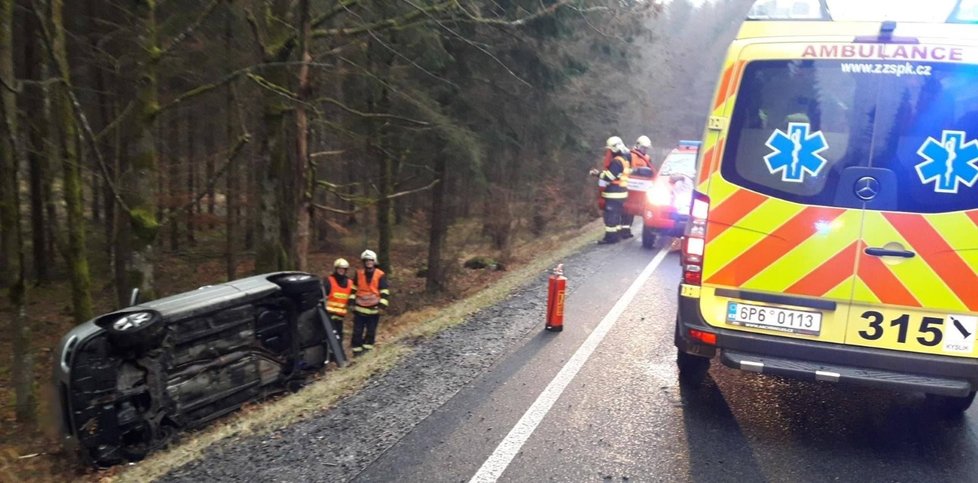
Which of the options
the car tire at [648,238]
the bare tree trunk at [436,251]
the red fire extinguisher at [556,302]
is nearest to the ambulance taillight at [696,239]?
the red fire extinguisher at [556,302]

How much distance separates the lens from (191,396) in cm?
515

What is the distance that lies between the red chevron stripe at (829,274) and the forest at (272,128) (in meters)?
5.19

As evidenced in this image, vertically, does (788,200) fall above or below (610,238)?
above

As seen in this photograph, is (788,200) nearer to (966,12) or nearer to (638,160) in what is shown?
(966,12)

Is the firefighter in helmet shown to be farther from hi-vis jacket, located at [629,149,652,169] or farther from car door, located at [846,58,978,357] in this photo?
car door, located at [846,58,978,357]

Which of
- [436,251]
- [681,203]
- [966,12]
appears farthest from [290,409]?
[436,251]

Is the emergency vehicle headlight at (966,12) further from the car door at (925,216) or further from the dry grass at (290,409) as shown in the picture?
the dry grass at (290,409)

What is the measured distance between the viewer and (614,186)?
12.8 metres

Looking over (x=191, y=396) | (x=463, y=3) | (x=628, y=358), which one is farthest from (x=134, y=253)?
(x=628, y=358)

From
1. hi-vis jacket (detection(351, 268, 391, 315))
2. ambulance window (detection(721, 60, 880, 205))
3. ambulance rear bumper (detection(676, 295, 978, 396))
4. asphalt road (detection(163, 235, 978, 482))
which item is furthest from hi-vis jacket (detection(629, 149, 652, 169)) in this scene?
ambulance rear bumper (detection(676, 295, 978, 396))

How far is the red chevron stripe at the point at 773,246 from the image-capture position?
13.7 feet

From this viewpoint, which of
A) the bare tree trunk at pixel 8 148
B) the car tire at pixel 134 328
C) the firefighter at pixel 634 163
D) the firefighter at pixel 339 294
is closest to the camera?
the car tire at pixel 134 328

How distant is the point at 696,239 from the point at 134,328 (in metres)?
3.91

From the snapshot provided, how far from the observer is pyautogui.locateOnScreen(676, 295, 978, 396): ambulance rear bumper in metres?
4.03
